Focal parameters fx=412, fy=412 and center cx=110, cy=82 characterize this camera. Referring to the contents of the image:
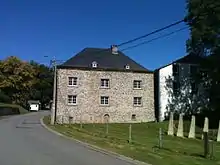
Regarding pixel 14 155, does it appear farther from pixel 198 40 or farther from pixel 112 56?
pixel 112 56

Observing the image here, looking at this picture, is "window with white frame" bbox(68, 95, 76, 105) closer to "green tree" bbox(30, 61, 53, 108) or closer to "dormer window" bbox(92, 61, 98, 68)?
"dormer window" bbox(92, 61, 98, 68)

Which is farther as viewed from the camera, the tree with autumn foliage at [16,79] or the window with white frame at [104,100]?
the tree with autumn foliage at [16,79]

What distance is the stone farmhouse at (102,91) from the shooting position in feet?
196

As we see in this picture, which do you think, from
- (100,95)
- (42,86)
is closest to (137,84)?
→ (100,95)

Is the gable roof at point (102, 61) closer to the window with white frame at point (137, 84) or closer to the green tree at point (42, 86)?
the window with white frame at point (137, 84)

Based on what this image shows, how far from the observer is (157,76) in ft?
214

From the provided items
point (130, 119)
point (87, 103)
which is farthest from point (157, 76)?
point (87, 103)

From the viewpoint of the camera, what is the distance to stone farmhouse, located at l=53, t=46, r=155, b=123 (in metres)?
59.8

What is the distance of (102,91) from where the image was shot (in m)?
61.6

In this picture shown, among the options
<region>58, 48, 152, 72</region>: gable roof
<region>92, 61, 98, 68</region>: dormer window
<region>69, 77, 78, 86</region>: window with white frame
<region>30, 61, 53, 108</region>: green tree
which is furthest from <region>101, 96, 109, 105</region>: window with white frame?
<region>30, 61, 53, 108</region>: green tree

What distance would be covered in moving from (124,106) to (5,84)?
47.3 metres

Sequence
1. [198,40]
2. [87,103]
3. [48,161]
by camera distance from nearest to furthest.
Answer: [48,161], [198,40], [87,103]

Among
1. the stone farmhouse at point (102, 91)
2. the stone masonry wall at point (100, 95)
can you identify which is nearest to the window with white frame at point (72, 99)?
the stone farmhouse at point (102, 91)

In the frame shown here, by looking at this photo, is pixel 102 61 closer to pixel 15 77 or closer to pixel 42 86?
pixel 15 77
